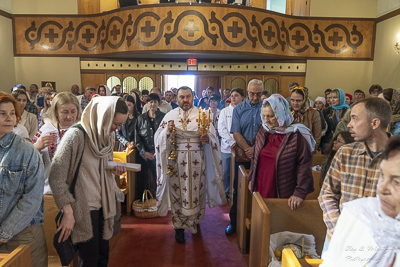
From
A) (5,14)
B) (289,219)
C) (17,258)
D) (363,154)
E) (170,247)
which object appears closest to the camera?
(17,258)

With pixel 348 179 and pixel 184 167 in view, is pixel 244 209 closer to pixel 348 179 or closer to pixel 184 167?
pixel 184 167

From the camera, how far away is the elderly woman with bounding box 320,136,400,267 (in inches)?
41.1

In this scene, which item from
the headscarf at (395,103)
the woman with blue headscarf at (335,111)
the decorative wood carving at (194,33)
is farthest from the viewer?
the decorative wood carving at (194,33)

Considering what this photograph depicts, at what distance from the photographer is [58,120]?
2713mm

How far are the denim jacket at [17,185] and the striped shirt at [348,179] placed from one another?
5.65ft

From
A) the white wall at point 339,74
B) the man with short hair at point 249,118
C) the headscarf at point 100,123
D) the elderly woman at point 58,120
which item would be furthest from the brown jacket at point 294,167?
the white wall at point 339,74

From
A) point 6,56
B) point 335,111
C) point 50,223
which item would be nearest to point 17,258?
point 50,223

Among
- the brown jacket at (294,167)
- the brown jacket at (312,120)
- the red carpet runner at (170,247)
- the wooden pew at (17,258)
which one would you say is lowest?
the red carpet runner at (170,247)

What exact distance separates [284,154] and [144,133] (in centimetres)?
253

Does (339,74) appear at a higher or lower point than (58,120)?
higher

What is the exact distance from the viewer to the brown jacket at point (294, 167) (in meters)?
2.64

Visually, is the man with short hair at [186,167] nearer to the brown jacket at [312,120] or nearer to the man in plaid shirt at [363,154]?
the brown jacket at [312,120]

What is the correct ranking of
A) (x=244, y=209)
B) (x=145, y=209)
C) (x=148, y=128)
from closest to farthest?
1. (x=244, y=209)
2. (x=145, y=209)
3. (x=148, y=128)

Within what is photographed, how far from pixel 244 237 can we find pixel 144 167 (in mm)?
2075
